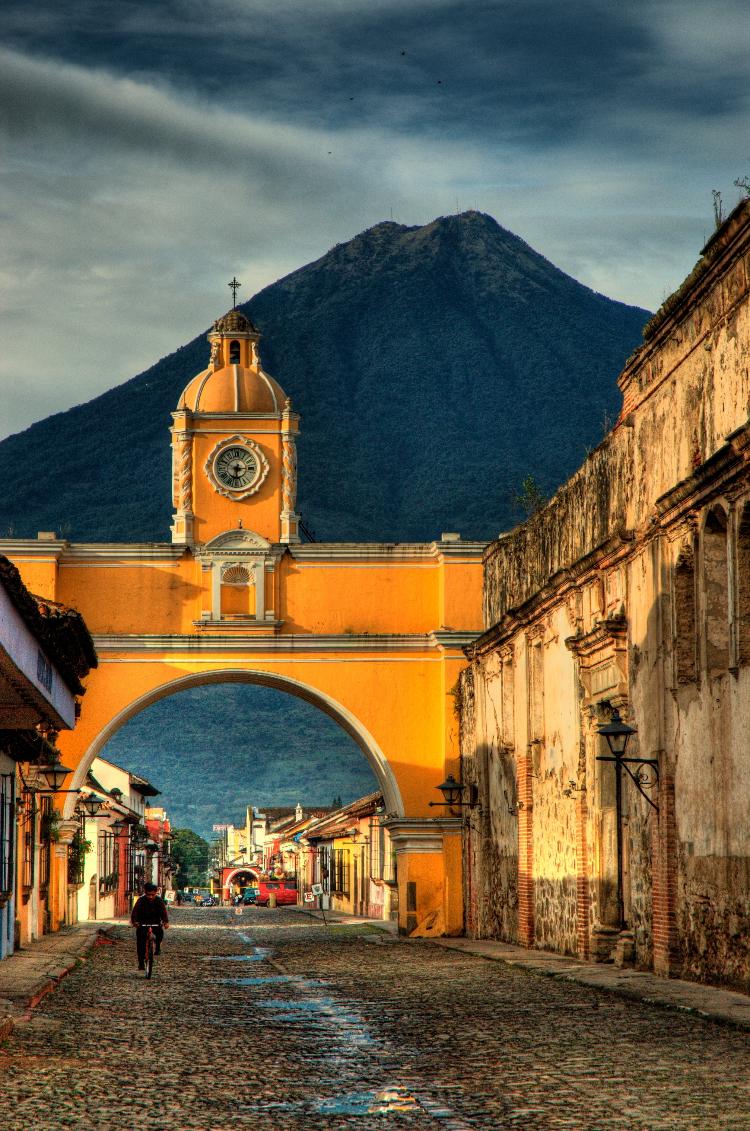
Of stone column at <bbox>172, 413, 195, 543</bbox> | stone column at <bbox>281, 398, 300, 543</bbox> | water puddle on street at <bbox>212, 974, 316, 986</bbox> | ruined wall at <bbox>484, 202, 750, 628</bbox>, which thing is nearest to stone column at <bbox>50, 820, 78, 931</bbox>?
stone column at <bbox>172, 413, 195, 543</bbox>

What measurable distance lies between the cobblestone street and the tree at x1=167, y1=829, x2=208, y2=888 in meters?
115

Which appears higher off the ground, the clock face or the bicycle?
the clock face

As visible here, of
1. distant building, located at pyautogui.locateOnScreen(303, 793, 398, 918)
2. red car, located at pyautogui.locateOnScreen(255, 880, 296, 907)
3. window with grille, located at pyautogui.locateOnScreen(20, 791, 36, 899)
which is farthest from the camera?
red car, located at pyautogui.locateOnScreen(255, 880, 296, 907)

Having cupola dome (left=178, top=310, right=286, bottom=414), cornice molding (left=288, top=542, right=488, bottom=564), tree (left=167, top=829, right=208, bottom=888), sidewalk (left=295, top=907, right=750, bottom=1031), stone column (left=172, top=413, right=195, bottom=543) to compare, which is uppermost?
cupola dome (left=178, top=310, right=286, bottom=414)

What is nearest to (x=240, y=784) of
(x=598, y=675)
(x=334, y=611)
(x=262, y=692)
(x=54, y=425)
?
(x=262, y=692)

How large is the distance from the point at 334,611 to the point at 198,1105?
21801 millimetres

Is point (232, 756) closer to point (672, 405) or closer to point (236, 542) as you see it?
point (236, 542)

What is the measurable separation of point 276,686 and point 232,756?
159m

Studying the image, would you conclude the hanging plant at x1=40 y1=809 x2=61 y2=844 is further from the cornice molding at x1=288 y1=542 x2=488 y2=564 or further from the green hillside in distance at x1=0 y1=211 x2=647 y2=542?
the green hillside in distance at x1=0 y1=211 x2=647 y2=542

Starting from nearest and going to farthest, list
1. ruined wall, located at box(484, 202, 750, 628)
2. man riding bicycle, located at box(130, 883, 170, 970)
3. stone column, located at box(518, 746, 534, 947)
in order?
ruined wall, located at box(484, 202, 750, 628) < man riding bicycle, located at box(130, 883, 170, 970) < stone column, located at box(518, 746, 534, 947)

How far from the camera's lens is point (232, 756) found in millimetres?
186500

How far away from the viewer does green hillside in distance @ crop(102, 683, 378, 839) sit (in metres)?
179

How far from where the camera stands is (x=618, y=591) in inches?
645

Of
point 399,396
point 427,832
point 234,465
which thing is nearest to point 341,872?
point 427,832
